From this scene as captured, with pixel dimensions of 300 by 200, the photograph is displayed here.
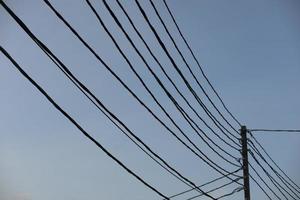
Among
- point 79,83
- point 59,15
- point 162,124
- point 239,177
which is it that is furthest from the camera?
point 239,177

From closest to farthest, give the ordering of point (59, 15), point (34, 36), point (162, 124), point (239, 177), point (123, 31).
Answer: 1. point (34, 36)
2. point (59, 15)
3. point (123, 31)
4. point (162, 124)
5. point (239, 177)

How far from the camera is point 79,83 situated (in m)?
7.96

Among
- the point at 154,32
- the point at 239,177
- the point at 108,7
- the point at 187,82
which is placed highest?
the point at 239,177

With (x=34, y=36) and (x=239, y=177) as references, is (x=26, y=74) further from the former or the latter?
(x=239, y=177)

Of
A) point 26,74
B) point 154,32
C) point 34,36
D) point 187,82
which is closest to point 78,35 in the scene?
point 34,36

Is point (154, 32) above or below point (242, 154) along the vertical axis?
below

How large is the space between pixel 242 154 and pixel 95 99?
12.7 m

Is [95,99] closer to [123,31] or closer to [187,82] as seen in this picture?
[123,31]

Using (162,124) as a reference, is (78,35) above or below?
below

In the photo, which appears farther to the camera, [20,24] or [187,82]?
[187,82]

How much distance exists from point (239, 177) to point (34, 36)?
14136 millimetres

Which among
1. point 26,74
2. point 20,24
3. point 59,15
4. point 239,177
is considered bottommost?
point 26,74

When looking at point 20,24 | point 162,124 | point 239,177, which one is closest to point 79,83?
point 20,24

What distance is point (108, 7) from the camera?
8.38 metres
